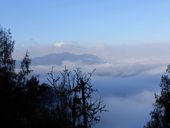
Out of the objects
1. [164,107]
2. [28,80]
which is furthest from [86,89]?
[164,107]

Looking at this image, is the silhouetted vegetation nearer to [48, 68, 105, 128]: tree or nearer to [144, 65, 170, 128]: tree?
[48, 68, 105, 128]: tree

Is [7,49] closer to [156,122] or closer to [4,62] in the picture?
[4,62]

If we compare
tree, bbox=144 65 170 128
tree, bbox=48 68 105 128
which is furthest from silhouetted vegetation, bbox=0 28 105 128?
tree, bbox=144 65 170 128

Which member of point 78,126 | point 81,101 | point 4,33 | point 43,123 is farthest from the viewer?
point 4,33

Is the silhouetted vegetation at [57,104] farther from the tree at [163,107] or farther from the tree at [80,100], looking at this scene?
the tree at [163,107]

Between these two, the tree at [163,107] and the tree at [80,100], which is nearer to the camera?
the tree at [80,100]

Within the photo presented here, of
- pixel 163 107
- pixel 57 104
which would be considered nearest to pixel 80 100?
pixel 57 104

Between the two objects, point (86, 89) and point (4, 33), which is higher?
point (4, 33)

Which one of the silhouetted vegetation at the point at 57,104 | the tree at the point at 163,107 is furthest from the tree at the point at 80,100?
the tree at the point at 163,107

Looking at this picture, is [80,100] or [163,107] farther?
[163,107]

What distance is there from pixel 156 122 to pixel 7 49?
88.7ft

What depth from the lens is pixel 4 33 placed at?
6662 cm

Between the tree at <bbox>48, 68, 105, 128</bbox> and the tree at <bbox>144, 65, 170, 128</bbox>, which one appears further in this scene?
the tree at <bbox>144, 65, 170, 128</bbox>

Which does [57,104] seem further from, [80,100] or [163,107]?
[163,107]
